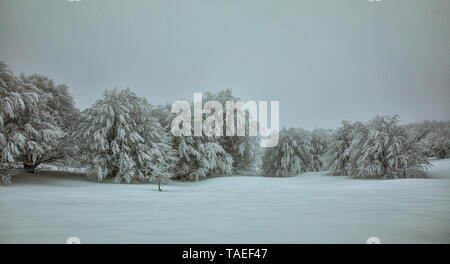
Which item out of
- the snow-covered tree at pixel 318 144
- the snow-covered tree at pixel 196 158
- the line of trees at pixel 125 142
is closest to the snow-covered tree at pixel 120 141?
the line of trees at pixel 125 142

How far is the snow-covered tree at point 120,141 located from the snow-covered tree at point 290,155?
514cm

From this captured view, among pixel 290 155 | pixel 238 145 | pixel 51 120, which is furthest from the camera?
pixel 290 155

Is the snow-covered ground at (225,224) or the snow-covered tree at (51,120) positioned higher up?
the snow-covered tree at (51,120)

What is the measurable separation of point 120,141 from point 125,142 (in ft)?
0.43

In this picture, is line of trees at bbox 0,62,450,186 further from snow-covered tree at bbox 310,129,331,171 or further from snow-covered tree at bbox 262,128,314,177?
snow-covered tree at bbox 310,129,331,171

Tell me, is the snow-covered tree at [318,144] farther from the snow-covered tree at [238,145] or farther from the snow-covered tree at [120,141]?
the snow-covered tree at [120,141]

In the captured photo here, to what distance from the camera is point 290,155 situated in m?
10.5

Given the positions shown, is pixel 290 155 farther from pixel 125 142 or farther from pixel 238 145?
pixel 125 142

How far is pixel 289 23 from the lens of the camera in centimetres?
411

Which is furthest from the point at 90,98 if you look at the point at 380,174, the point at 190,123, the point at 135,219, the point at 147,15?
the point at 380,174

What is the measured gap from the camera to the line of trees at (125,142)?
17.4 ft

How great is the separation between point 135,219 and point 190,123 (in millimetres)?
6474

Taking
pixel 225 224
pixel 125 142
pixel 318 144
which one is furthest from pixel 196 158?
pixel 225 224

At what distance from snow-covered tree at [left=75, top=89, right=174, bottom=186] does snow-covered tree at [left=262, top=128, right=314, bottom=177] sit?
5.14 m
